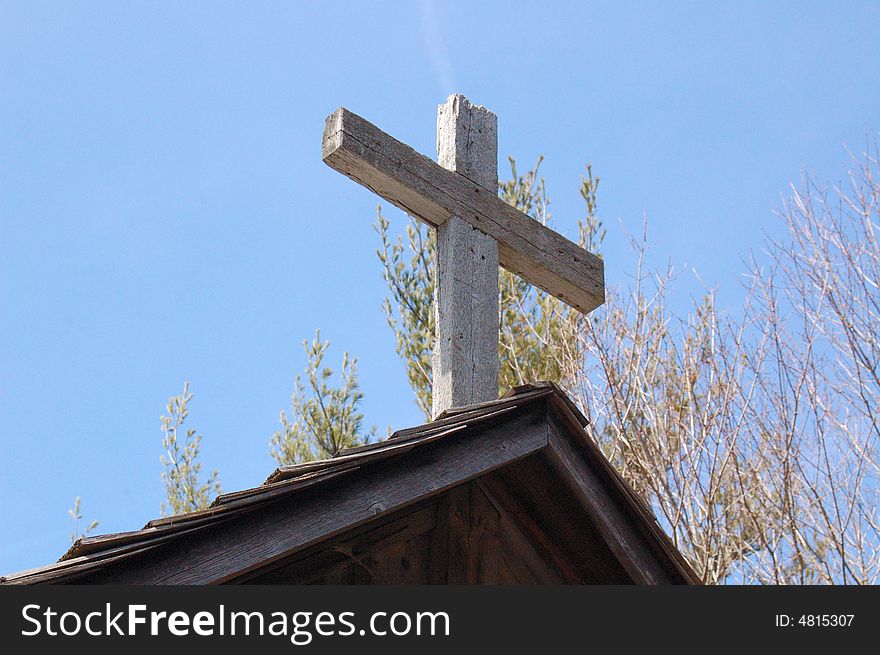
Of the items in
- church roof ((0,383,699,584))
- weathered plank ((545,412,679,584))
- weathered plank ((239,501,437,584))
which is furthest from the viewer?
weathered plank ((545,412,679,584))

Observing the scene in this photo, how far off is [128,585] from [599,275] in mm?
2737

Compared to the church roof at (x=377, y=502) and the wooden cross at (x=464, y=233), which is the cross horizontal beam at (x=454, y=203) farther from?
the church roof at (x=377, y=502)

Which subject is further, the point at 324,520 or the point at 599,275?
the point at 599,275

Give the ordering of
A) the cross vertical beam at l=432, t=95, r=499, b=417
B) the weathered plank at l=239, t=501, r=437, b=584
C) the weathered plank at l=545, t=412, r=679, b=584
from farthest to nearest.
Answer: the cross vertical beam at l=432, t=95, r=499, b=417 → the weathered plank at l=545, t=412, r=679, b=584 → the weathered plank at l=239, t=501, r=437, b=584

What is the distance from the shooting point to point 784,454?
848 centimetres

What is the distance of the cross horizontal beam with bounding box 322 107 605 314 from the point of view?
12.8 feet

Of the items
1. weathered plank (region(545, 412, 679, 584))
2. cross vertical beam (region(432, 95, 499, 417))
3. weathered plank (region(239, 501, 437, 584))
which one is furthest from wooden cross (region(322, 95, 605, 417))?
weathered plank (region(545, 412, 679, 584))

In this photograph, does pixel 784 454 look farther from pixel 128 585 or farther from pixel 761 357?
pixel 128 585

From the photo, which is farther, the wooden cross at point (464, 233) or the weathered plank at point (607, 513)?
the wooden cross at point (464, 233)

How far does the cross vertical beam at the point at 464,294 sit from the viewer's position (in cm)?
383

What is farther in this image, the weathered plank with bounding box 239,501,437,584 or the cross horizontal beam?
the cross horizontal beam

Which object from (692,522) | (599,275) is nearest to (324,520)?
(599,275)

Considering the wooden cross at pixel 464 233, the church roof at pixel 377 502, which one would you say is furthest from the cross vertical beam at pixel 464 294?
the church roof at pixel 377 502

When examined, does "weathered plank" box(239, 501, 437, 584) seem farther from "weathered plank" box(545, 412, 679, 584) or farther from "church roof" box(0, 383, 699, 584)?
"weathered plank" box(545, 412, 679, 584)
